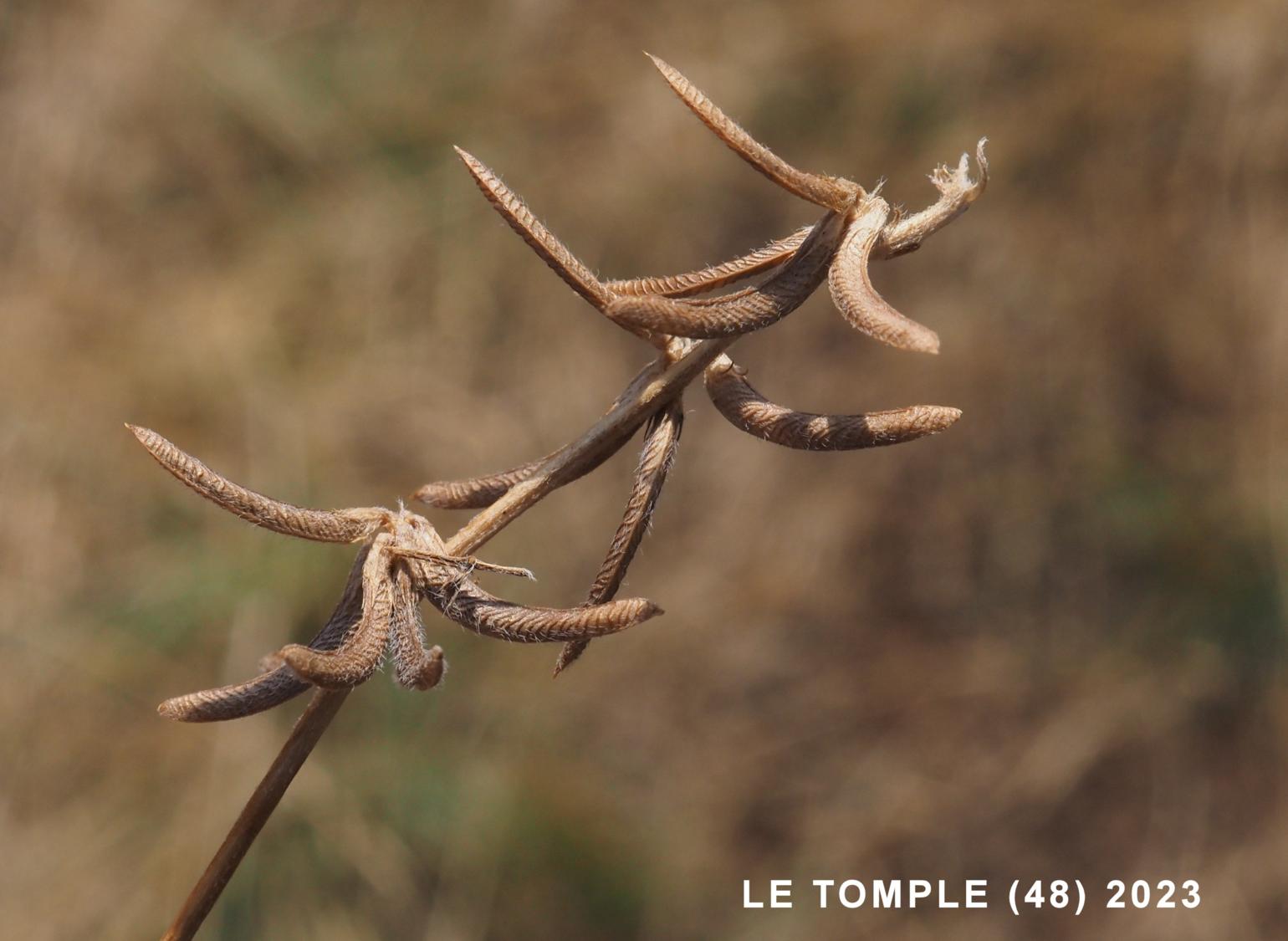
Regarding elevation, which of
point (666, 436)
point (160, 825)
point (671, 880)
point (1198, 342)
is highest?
point (1198, 342)

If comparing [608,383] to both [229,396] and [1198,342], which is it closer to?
[229,396]

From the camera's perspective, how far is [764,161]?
0.47 m

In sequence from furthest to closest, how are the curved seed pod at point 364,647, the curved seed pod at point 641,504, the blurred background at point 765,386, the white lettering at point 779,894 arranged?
the white lettering at point 779,894 → the blurred background at point 765,386 → the curved seed pod at point 641,504 → the curved seed pod at point 364,647

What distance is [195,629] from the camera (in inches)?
94.0

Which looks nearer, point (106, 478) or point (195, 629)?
point (195, 629)

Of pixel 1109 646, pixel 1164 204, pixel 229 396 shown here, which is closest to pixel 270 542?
pixel 229 396

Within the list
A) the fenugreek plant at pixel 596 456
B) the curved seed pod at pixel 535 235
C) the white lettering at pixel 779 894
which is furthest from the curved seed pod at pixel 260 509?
the white lettering at pixel 779 894

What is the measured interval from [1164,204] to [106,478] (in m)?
2.48

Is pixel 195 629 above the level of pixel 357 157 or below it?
below

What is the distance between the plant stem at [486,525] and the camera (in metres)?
0.45

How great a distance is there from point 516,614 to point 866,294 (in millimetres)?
185

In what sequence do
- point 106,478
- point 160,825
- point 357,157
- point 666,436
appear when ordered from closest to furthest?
point 666,436, point 160,825, point 106,478, point 357,157

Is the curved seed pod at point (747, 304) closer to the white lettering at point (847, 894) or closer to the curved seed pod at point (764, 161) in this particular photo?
the curved seed pod at point (764, 161)

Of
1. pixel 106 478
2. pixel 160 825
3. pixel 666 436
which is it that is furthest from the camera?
pixel 106 478
